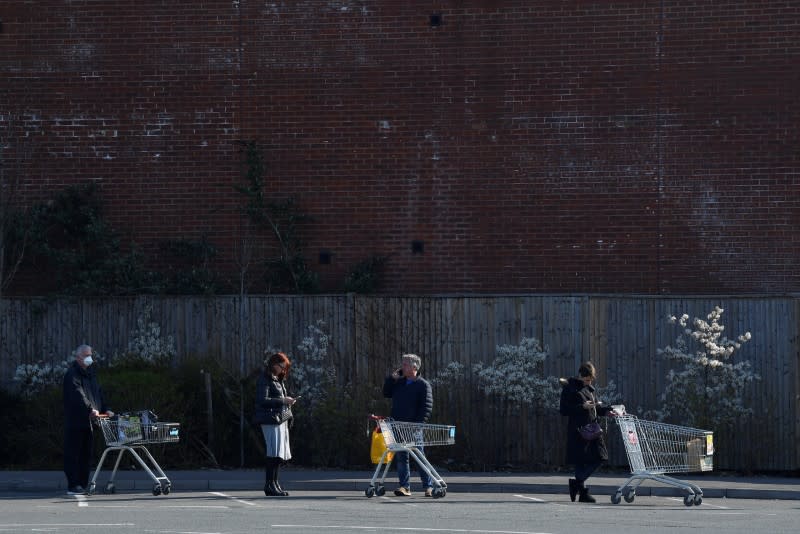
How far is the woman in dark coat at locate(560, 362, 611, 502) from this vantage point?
52.0 ft

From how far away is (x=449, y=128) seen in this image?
22.8 meters

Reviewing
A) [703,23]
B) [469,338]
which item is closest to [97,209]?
[469,338]

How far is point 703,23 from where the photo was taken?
73.4 feet

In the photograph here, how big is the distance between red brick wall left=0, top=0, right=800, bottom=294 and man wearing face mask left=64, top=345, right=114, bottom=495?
21.1 feet

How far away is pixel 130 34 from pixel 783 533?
15.1 metres

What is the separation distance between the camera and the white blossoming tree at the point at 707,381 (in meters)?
19.3

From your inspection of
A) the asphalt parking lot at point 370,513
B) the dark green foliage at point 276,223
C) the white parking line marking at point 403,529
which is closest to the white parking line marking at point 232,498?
the asphalt parking lot at point 370,513

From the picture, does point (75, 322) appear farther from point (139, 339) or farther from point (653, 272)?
point (653, 272)

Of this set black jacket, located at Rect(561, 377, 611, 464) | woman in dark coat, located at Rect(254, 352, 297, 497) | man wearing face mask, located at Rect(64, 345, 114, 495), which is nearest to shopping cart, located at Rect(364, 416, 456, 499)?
woman in dark coat, located at Rect(254, 352, 297, 497)

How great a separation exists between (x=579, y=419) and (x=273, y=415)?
146 inches

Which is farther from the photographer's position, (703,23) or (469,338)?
(703,23)

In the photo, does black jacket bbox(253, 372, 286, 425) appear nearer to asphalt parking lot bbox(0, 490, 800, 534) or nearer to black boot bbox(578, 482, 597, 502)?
asphalt parking lot bbox(0, 490, 800, 534)

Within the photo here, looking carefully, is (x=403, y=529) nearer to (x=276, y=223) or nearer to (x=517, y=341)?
(x=517, y=341)

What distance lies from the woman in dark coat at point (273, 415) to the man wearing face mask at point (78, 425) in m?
2.02
